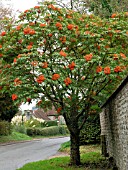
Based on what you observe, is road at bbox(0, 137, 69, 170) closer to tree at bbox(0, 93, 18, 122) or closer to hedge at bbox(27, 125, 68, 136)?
tree at bbox(0, 93, 18, 122)

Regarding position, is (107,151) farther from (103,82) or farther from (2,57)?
(2,57)

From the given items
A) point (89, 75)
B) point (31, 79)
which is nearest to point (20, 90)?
point (31, 79)

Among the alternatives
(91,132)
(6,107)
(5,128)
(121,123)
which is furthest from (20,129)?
(121,123)

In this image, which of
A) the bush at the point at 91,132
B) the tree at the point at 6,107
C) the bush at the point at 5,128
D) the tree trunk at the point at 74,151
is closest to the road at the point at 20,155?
the bush at the point at 91,132

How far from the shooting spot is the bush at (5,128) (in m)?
30.3

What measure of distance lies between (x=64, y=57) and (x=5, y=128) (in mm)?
22615

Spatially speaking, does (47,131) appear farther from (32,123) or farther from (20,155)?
(20,155)

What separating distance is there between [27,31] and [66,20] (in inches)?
68.6

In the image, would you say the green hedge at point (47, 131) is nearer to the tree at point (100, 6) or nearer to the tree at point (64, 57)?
the tree at point (100, 6)

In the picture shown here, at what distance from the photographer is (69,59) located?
997cm

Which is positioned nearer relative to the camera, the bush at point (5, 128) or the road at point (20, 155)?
the road at point (20, 155)

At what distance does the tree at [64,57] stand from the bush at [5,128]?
63.9 feet

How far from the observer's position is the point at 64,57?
32.3 ft

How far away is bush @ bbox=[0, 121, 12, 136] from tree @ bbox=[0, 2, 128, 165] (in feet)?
63.9
